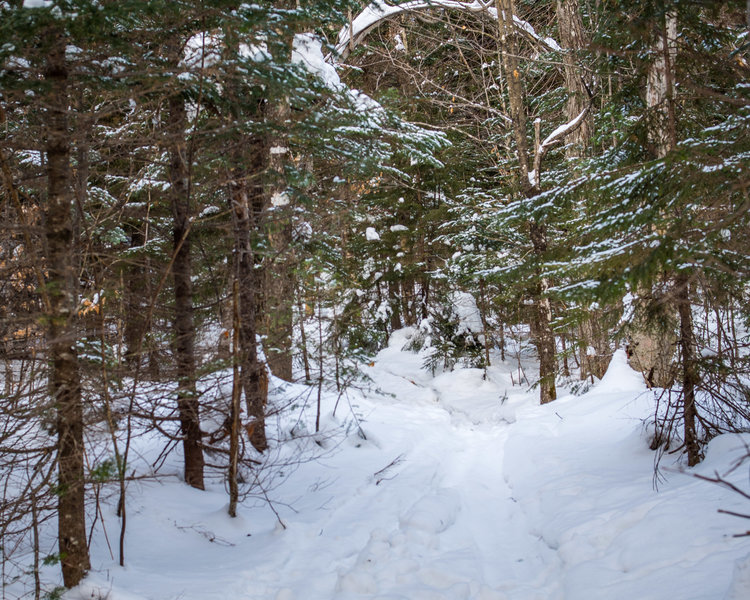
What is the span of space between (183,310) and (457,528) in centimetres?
394

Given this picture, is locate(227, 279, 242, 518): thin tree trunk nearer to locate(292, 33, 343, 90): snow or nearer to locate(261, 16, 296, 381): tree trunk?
locate(261, 16, 296, 381): tree trunk

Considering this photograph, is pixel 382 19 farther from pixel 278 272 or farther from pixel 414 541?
pixel 414 541

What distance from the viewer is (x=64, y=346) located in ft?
12.1

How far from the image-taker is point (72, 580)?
3.65 metres

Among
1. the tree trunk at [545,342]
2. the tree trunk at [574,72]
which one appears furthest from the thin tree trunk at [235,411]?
the tree trunk at [574,72]

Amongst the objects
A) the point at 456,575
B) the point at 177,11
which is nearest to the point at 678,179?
the point at 456,575

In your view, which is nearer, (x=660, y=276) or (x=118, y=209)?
(x=118, y=209)

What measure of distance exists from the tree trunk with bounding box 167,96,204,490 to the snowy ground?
0.40 meters

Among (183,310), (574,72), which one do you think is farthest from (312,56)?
(574,72)

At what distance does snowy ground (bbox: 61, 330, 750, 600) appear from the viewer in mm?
3748

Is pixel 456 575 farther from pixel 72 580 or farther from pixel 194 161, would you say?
pixel 194 161

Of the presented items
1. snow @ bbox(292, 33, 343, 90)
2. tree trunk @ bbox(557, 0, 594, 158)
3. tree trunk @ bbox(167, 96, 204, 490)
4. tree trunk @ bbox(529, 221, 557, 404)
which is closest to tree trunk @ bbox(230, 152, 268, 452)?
tree trunk @ bbox(167, 96, 204, 490)

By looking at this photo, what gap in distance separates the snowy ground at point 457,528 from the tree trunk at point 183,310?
40cm

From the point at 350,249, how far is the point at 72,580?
1264 cm
